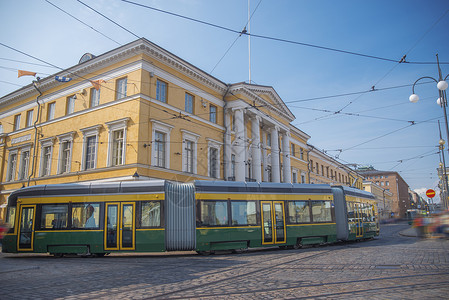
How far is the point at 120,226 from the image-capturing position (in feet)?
46.1

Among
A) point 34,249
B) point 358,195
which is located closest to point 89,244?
point 34,249

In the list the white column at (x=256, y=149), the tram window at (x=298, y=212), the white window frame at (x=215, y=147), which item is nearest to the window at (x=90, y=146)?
the white window frame at (x=215, y=147)

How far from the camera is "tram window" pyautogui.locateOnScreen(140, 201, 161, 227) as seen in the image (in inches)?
551

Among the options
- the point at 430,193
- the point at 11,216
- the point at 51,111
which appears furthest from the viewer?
the point at 51,111

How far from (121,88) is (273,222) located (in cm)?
1505

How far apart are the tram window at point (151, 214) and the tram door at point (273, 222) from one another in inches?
182

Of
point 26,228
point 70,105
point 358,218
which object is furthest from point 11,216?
point 358,218

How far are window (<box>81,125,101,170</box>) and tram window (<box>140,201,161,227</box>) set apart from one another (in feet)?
40.3

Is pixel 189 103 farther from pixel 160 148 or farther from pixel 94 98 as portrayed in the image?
pixel 94 98

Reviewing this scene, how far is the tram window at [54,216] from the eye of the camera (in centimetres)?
1434

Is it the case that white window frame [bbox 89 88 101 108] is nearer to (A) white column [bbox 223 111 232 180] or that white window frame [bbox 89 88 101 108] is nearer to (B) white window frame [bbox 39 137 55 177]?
(B) white window frame [bbox 39 137 55 177]

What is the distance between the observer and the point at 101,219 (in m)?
14.2

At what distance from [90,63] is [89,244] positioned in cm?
1630

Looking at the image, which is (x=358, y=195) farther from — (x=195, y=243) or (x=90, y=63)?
(x=90, y=63)
